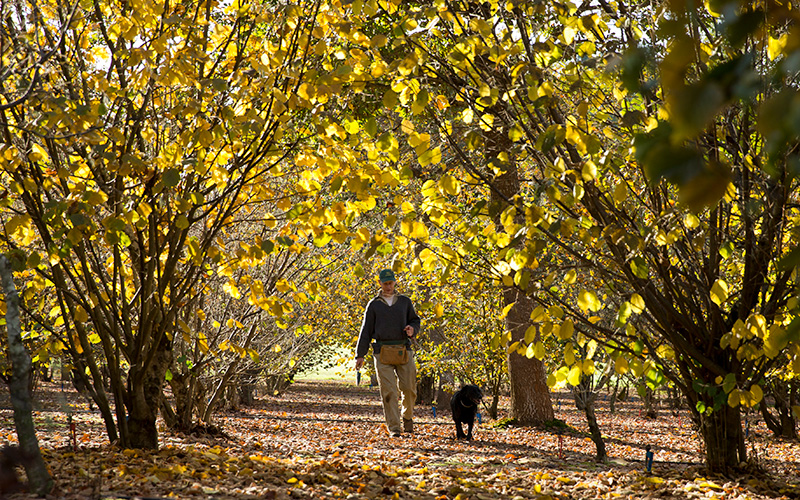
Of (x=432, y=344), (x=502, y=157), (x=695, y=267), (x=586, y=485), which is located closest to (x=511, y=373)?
(x=432, y=344)

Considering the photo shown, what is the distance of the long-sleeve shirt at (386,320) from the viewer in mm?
6926

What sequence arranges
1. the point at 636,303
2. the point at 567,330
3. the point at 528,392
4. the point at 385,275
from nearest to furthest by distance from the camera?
the point at 567,330 < the point at 636,303 < the point at 385,275 < the point at 528,392

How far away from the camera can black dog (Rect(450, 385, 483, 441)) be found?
7348 millimetres

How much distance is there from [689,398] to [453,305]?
24.0 feet

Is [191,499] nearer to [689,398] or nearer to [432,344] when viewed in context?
[689,398]

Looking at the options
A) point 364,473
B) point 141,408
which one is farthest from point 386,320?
point 141,408

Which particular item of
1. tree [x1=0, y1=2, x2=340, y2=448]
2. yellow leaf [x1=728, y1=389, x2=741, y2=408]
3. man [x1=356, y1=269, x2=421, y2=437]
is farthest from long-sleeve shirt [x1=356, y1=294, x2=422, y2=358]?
yellow leaf [x1=728, y1=389, x2=741, y2=408]

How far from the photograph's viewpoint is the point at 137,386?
4.45 metres

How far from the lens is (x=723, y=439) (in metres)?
4.12

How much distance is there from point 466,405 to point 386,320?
140cm

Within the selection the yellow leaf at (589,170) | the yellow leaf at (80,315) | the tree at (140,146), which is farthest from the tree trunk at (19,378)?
the yellow leaf at (589,170)

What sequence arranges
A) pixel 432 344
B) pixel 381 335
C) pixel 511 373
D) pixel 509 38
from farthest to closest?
pixel 432 344 < pixel 511 373 < pixel 381 335 < pixel 509 38

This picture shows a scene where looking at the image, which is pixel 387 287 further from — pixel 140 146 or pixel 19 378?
pixel 19 378

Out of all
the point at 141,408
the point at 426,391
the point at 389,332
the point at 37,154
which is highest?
the point at 37,154
